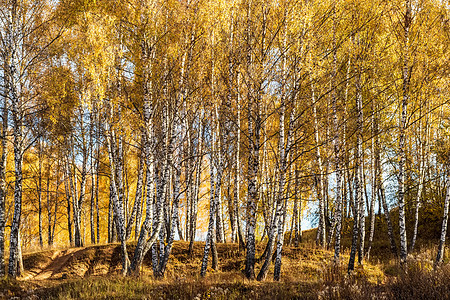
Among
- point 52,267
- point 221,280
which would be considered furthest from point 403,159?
point 52,267

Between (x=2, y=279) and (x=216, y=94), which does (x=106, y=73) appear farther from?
(x=2, y=279)

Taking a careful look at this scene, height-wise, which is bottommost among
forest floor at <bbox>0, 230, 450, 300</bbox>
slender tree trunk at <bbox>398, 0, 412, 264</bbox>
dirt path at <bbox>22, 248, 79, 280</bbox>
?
dirt path at <bbox>22, 248, 79, 280</bbox>

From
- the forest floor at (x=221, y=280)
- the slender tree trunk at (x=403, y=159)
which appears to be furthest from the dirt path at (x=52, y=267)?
the slender tree trunk at (x=403, y=159)

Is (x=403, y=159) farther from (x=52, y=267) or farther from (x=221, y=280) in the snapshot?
(x=52, y=267)

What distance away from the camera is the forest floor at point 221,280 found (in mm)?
6496

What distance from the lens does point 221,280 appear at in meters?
8.95

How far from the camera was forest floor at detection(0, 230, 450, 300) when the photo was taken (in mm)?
6496

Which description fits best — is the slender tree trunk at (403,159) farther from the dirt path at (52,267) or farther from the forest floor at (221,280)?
the dirt path at (52,267)

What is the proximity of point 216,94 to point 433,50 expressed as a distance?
320 inches

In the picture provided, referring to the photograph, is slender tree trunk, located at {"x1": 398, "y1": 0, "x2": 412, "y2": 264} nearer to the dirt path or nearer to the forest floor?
the forest floor

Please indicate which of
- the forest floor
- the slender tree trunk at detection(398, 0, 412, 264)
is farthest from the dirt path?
the slender tree trunk at detection(398, 0, 412, 264)

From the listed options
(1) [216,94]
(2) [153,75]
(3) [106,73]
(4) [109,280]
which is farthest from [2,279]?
(1) [216,94]

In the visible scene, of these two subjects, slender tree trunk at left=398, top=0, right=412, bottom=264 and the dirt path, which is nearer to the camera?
slender tree trunk at left=398, top=0, right=412, bottom=264

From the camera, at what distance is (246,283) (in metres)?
8.25
